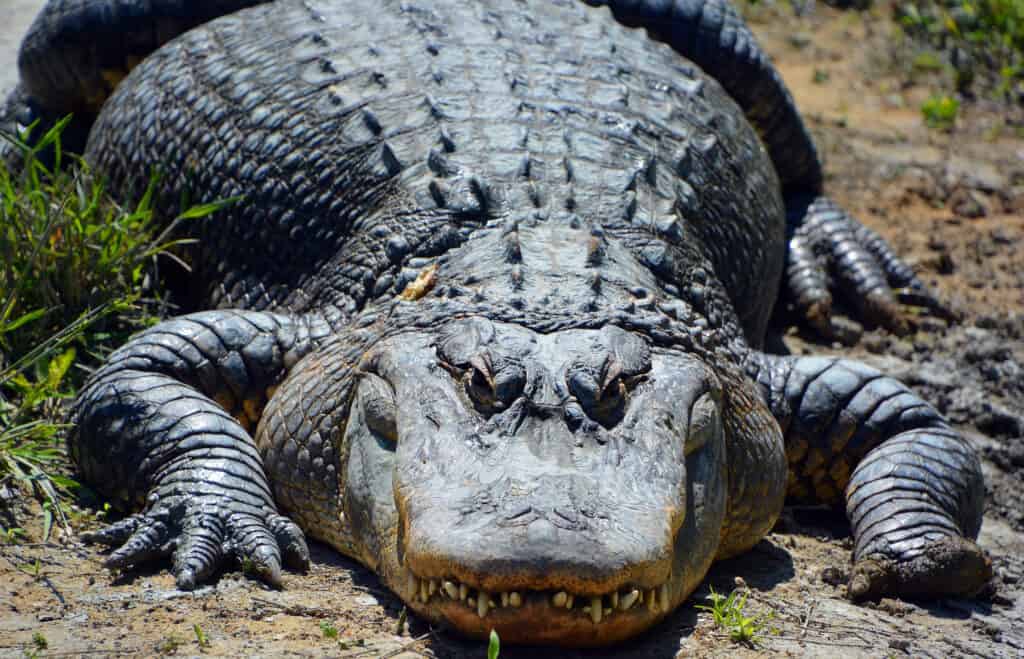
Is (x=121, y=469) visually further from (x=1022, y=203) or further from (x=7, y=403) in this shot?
(x=1022, y=203)

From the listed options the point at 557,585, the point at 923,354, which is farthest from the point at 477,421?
the point at 923,354

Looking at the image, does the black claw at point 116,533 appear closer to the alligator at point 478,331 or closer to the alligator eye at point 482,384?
the alligator at point 478,331

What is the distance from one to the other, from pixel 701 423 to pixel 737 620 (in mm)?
556

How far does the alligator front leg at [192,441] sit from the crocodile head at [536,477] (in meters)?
0.32

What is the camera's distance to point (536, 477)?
3057 mm

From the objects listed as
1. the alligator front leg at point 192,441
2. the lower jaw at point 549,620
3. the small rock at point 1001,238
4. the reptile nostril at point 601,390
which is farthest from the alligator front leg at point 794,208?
the lower jaw at point 549,620

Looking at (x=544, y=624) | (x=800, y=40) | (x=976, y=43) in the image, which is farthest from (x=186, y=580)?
(x=976, y=43)

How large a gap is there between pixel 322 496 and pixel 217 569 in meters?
0.46

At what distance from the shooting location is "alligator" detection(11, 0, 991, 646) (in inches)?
125

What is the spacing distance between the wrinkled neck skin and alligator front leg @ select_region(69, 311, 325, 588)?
0.28 meters

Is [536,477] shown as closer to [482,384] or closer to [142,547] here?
[482,384]

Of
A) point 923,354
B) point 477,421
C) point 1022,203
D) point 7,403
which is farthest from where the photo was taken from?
point 1022,203

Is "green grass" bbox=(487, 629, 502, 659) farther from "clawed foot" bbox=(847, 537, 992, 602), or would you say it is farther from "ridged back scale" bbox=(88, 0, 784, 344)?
"clawed foot" bbox=(847, 537, 992, 602)

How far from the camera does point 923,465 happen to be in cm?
431
